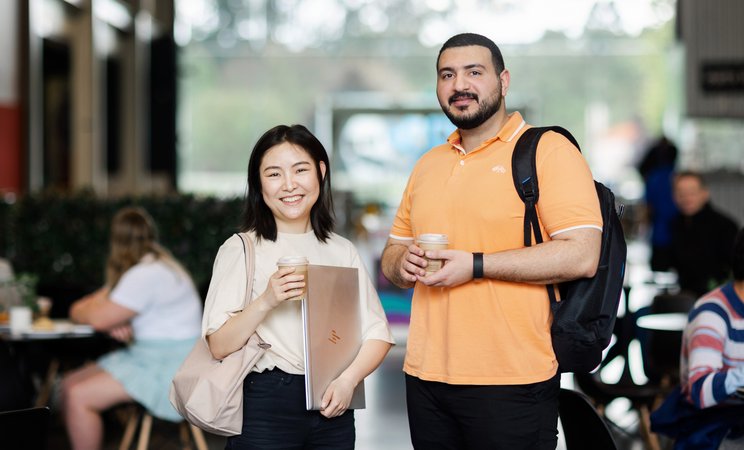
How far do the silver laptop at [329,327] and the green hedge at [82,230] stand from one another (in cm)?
446

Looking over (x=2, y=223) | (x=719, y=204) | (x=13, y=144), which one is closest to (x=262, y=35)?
(x=13, y=144)

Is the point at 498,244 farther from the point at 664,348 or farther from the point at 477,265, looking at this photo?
the point at 664,348

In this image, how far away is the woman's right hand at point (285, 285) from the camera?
229 cm

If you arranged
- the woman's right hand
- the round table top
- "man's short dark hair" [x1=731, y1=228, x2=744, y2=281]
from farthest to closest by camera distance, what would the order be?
the round table top < "man's short dark hair" [x1=731, y1=228, x2=744, y2=281] < the woman's right hand

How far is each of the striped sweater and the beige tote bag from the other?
1.45m

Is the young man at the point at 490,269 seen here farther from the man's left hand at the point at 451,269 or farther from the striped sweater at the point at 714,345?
the striped sweater at the point at 714,345

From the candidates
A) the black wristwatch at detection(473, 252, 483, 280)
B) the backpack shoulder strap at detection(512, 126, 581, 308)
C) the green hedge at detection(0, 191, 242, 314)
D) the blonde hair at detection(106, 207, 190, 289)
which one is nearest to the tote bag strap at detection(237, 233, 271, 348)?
the black wristwatch at detection(473, 252, 483, 280)

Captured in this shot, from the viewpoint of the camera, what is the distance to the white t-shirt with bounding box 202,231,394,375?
2439mm

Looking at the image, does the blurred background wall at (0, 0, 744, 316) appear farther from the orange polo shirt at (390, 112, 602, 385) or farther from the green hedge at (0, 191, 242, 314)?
the orange polo shirt at (390, 112, 602, 385)

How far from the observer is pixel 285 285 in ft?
7.49

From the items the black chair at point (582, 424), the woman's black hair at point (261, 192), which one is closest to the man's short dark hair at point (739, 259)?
the black chair at point (582, 424)

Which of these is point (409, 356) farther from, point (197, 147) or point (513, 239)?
point (197, 147)


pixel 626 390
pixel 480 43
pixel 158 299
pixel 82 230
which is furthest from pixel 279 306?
pixel 82 230

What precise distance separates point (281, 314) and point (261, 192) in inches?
12.9
